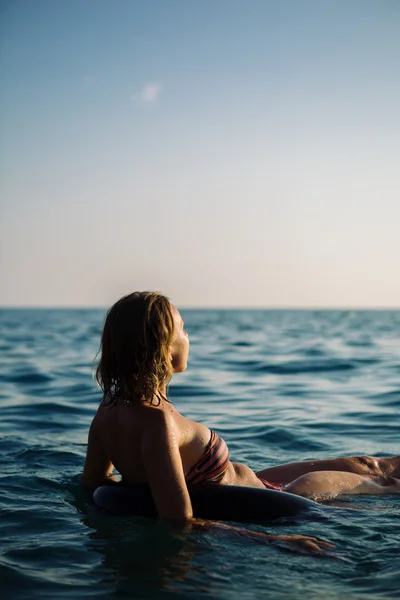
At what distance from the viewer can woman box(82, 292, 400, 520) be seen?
4.30 meters

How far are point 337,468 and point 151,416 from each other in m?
2.40

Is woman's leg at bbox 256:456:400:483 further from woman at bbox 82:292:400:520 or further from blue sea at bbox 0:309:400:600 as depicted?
woman at bbox 82:292:400:520

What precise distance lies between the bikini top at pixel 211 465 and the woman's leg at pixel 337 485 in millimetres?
869

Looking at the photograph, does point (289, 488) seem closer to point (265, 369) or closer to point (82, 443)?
point (82, 443)

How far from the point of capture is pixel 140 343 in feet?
14.6

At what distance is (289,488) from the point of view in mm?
5617

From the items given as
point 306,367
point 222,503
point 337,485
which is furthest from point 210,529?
point 306,367

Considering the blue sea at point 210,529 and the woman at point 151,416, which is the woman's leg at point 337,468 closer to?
the blue sea at point 210,529

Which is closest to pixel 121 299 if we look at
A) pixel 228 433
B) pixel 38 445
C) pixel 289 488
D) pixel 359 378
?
pixel 289 488

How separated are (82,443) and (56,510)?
2.77 m

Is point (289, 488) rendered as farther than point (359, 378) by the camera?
No

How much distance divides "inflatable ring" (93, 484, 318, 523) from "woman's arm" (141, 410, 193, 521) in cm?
35

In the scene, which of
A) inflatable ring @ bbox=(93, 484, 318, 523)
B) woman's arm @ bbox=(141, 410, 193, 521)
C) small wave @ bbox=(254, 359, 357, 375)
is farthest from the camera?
small wave @ bbox=(254, 359, 357, 375)

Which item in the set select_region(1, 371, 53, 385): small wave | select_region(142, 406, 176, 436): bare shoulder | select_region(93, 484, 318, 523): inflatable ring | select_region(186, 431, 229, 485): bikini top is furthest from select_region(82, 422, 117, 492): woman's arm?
select_region(1, 371, 53, 385): small wave
